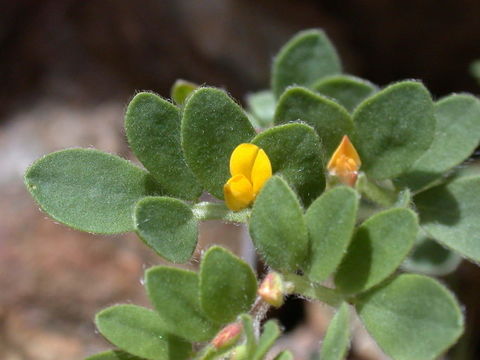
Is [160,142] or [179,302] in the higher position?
[160,142]

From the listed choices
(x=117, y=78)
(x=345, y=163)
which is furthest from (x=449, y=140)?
(x=117, y=78)

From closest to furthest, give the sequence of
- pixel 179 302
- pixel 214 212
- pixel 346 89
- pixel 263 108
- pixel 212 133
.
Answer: pixel 179 302 → pixel 212 133 → pixel 214 212 → pixel 346 89 → pixel 263 108

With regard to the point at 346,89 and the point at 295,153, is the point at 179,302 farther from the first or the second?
the point at 346,89

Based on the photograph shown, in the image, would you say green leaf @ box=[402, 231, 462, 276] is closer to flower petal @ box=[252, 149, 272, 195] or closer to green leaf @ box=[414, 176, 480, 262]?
green leaf @ box=[414, 176, 480, 262]

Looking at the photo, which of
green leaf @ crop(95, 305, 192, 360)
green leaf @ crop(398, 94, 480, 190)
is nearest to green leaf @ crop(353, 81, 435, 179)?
green leaf @ crop(398, 94, 480, 190)

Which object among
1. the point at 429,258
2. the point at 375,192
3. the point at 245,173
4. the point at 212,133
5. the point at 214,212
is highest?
the point at 212,133

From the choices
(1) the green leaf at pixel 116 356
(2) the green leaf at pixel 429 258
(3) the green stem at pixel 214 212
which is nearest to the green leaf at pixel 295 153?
(3) the green stem at pixel 214 212
